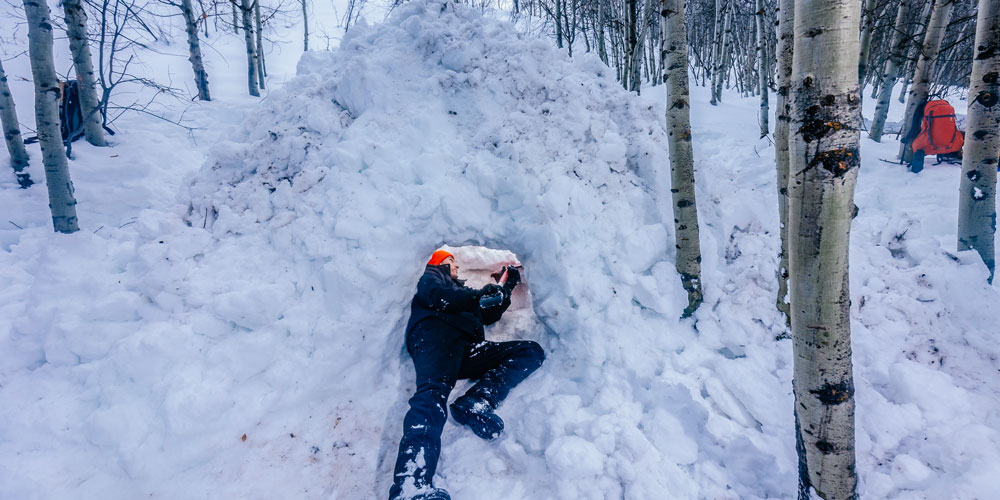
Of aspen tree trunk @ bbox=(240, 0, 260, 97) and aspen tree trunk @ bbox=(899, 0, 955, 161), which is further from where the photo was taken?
aspen tree trunk @ bbox=(240, 0, 260, 97)

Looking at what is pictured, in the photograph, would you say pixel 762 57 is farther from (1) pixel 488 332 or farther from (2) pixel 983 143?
(1) pixel 488 332

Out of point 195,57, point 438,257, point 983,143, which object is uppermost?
point 195,57

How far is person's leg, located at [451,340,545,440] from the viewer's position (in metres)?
2.91

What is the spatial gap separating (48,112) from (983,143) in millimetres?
9069

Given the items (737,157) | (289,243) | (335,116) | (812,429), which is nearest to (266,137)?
(335,116)

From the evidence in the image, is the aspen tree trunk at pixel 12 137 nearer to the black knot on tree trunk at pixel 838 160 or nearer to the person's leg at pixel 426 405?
the person's leg at pixel 426 405

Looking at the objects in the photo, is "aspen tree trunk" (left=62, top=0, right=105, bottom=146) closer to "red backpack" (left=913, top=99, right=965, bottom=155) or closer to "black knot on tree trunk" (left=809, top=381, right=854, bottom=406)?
"black knot on tree trunk" (left=809, top=381, right=854, bottom=406)

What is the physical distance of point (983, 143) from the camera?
3293mm

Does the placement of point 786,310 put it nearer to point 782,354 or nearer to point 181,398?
point 782,354

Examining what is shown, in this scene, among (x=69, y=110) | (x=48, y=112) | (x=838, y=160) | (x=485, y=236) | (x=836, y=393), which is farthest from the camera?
(x=69, y=110)

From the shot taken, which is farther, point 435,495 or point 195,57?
point 195,57

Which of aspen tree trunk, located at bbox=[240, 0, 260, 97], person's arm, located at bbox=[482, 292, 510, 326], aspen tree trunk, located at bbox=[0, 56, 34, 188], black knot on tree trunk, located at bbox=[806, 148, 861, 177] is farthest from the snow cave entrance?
aspen tree trunk, located at bbox=[240, 0, 260, 97]

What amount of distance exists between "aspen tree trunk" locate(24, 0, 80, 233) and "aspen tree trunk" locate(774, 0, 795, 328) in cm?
691

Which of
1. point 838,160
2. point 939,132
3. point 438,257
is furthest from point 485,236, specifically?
point 939,132
